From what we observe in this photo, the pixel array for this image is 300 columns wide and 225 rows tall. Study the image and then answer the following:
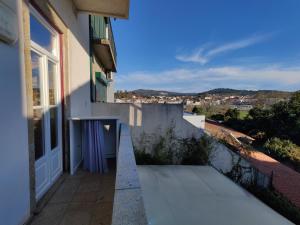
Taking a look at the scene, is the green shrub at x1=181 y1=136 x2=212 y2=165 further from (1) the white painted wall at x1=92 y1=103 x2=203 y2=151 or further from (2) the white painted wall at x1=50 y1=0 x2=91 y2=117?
(2) the white painted wall at x1=50 y1=0 x2=91 y2=117

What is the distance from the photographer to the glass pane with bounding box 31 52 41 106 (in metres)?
2.76

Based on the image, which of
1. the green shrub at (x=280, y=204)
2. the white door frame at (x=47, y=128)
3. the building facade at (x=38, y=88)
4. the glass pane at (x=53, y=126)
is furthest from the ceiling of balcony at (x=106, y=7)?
the green shrub at (x=280, y=204)

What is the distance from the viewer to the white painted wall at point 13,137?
1.84 m

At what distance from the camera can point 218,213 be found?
11.9 feet

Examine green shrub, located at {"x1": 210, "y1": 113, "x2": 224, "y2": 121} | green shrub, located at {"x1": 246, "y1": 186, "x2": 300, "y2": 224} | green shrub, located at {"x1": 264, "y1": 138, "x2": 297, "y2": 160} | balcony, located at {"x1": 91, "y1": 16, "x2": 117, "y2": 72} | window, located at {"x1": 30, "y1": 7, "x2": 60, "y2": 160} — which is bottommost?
green shrub, located at {"x1": 264, "y1": 138, "x2": 297, "y2": 160}

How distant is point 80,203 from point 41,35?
268 cm

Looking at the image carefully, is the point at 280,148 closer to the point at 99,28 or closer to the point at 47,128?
the point at 99,28

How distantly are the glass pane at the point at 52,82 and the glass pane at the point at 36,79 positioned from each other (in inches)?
16.2

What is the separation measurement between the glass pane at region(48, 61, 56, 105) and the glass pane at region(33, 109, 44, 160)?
0.52 metres

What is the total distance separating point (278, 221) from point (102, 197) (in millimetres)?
3478

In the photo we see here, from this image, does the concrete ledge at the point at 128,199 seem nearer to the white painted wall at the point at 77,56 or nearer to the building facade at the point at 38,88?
the building facade at the point at 38,88

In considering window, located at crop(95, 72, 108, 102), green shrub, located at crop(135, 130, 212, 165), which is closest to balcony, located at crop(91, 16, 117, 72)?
window, located at crop(95, 72, 108, 102)

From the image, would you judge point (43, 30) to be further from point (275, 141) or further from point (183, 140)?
point (275, 141)

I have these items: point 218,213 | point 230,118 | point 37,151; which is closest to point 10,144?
point 37,151
